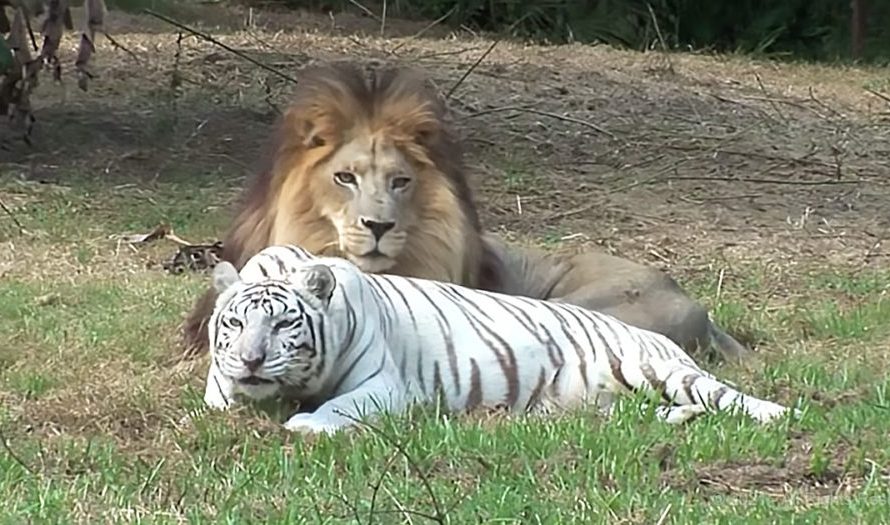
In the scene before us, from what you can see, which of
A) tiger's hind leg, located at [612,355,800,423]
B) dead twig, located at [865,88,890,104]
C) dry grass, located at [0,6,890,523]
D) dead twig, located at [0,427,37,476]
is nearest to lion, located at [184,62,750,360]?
dry grass, located at [0,6,890,523]

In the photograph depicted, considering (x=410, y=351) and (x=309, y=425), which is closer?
(x=309, y=425)

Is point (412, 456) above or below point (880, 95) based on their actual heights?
above

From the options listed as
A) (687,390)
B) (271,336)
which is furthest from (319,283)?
(687,390)

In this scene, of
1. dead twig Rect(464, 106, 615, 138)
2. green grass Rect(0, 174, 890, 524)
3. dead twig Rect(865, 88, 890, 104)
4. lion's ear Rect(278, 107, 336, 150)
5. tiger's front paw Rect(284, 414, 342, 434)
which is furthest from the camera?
dead twig Rect(865, 88, 890, 104)

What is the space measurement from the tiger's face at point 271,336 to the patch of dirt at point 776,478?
104 cm

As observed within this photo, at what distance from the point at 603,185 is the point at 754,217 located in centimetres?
100

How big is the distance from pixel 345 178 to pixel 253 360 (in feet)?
5.07

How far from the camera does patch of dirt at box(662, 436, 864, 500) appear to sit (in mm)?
4047

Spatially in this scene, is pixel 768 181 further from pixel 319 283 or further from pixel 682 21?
pixel 682 21

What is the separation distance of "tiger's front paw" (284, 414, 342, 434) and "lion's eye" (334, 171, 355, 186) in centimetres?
152

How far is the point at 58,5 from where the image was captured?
9117mm

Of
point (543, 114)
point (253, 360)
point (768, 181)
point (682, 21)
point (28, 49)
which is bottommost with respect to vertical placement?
point (682, 21)

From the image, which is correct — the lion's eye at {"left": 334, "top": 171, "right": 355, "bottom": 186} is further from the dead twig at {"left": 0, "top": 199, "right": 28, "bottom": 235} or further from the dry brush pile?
the dead twig at {"left": 0, "top": 199, "right": 28, "bottom": 235}

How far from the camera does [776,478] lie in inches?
163
